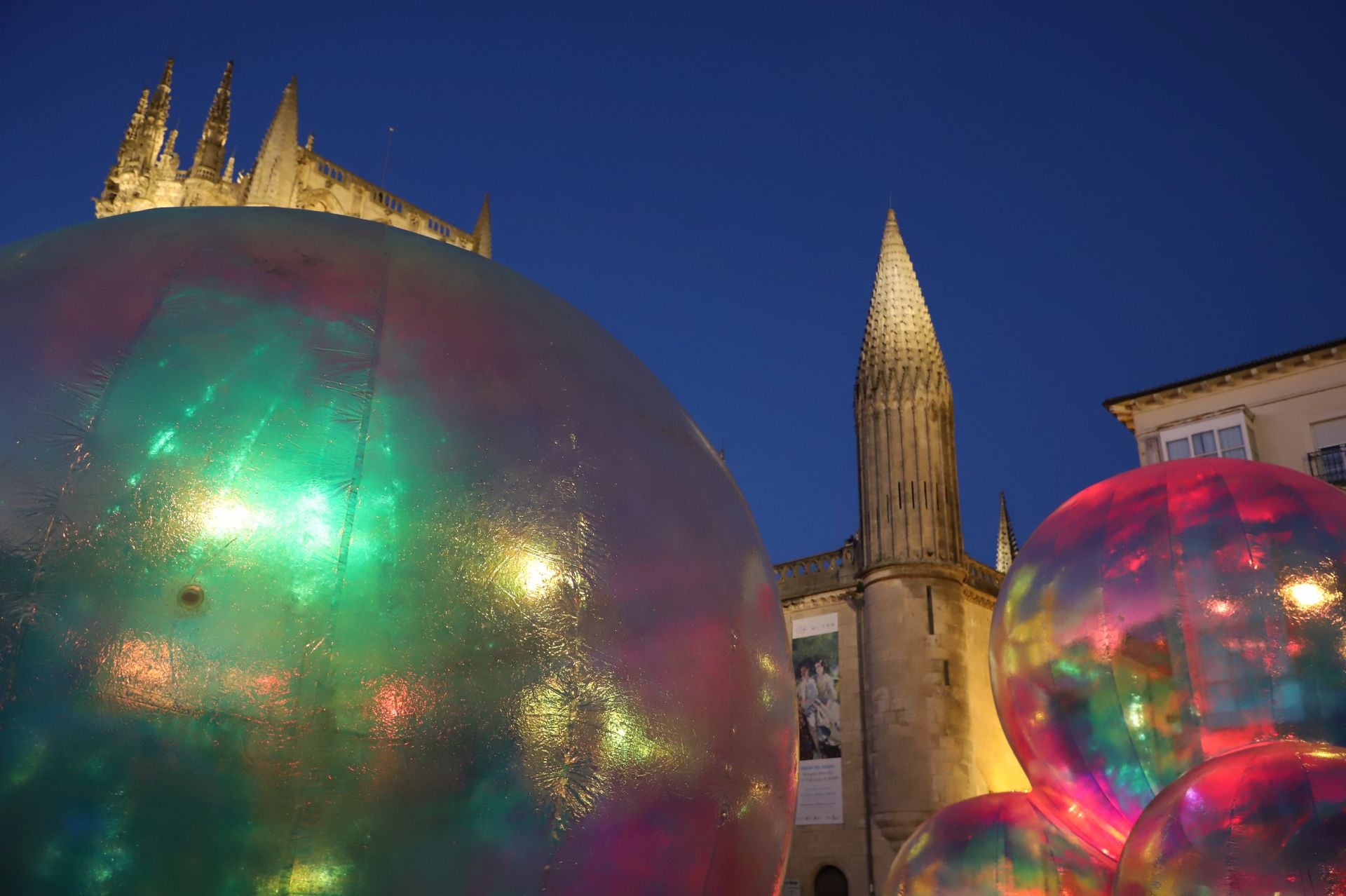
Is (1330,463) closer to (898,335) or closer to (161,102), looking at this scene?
(898,335)

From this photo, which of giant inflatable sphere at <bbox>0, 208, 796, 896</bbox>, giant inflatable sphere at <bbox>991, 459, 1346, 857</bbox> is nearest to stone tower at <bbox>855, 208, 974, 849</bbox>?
giant inflatable sphere at <bbox>991, 459, 1346, 857</bbox>

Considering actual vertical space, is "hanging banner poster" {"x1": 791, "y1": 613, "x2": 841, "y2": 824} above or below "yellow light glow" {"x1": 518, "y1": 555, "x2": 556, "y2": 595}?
above

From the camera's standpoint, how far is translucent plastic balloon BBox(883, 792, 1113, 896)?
5586 millimetres

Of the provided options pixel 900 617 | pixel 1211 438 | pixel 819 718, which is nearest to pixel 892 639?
pixel 900 617

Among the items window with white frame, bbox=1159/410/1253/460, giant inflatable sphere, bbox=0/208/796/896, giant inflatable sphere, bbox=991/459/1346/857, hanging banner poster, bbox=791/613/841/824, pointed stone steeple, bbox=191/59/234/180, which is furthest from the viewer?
pointed stone steeple, bbox=191/59/234/180

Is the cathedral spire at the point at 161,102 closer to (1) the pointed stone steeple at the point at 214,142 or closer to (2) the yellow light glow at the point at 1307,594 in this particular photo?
(1) the pointed stone steeple at the point at 214,142

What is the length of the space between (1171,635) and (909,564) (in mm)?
19283

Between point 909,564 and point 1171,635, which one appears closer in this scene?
point 1171,635

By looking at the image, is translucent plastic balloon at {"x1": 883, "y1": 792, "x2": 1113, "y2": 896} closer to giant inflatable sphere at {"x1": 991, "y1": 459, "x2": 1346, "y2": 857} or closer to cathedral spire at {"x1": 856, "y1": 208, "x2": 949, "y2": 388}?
giant inflatable sphere at {"x1": 991, "y1": 459, "x2": 1346, "y2": 857}

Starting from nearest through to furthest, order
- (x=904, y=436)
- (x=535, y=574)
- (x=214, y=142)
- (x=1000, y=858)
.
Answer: (x=535, y=574), (x=1000, y=858), (x=904, y=436), (x=214, y=142)

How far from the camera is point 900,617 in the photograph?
2392 cm

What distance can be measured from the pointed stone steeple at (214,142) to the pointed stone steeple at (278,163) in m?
6.74

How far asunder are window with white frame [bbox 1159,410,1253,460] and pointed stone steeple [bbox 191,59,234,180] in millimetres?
39441

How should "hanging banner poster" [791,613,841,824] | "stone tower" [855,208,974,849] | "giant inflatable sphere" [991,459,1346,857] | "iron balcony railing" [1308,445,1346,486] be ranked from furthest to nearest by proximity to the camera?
"hanging banner poster" [791,613,841,824] < "stone tower" [855,208,974,849] < "iron balcony railing" [1308,445,1346,486] < "giant inflatable sphere" [991,459,1346,857]
